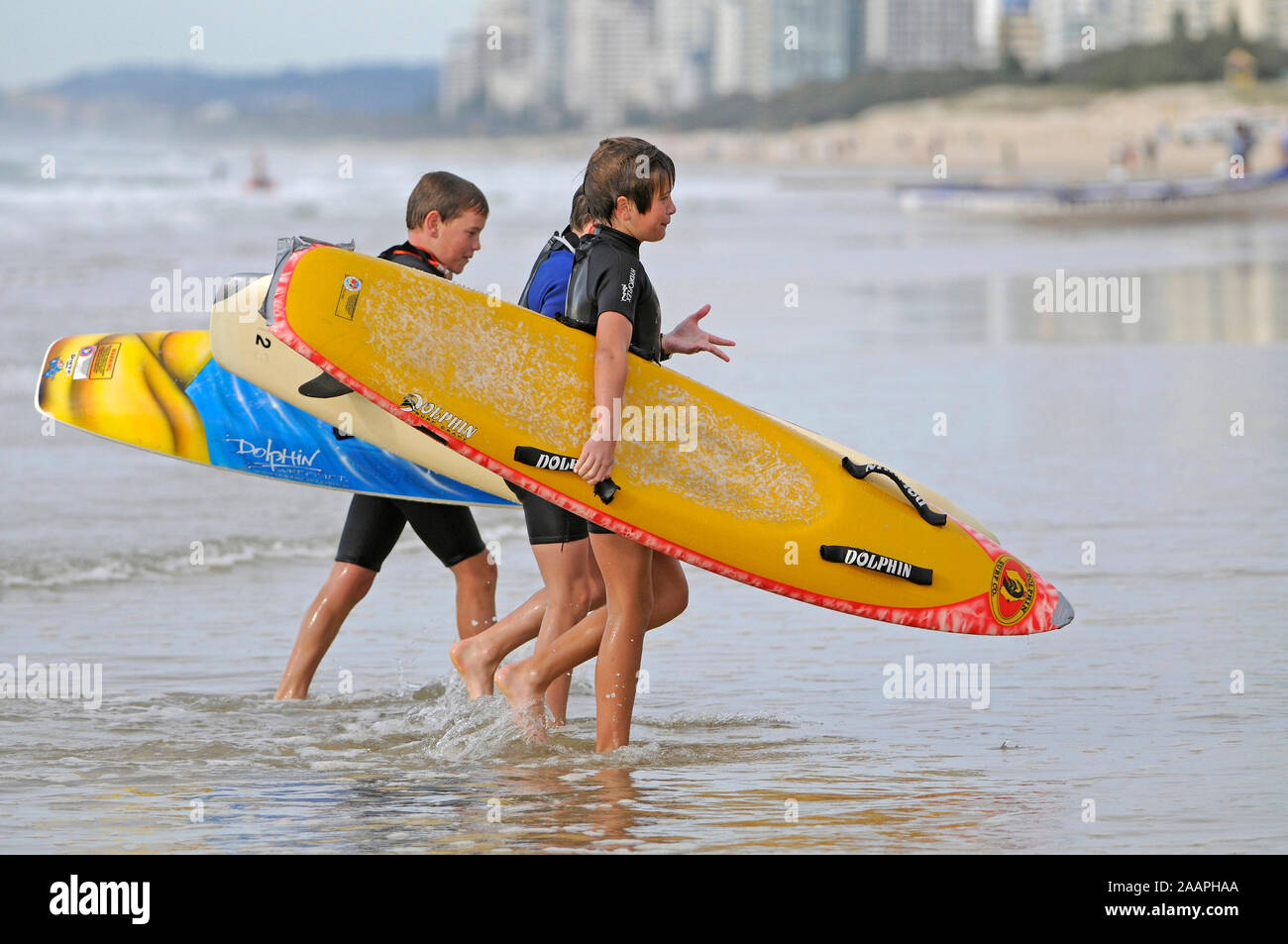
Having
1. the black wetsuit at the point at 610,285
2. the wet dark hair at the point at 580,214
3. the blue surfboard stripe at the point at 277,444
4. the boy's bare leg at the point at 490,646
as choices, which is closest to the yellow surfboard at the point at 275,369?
the blue surfboard stripe at the point at 277,444

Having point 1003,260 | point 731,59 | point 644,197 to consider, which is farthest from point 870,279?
point 731,59

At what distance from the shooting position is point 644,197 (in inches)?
166

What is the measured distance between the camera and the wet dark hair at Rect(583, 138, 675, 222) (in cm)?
420

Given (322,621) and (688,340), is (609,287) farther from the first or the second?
(322,621)

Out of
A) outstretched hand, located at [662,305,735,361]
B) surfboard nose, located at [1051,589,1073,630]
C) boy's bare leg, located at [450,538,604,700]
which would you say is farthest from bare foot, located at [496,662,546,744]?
surfboard nose, located at [1051,589,1073,630]

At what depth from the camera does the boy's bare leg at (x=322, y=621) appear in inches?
209

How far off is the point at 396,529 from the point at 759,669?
1.26 meters

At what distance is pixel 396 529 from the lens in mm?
5398

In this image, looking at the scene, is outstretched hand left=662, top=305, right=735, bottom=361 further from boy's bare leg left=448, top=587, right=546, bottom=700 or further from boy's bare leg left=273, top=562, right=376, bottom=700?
boy's bare leg left=273, top=562, right=376, bottom=700

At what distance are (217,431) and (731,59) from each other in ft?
648

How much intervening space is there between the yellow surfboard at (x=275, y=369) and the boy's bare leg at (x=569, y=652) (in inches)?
33.2

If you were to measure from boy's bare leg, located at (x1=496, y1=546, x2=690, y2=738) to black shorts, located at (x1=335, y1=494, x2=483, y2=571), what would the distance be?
647 mm
